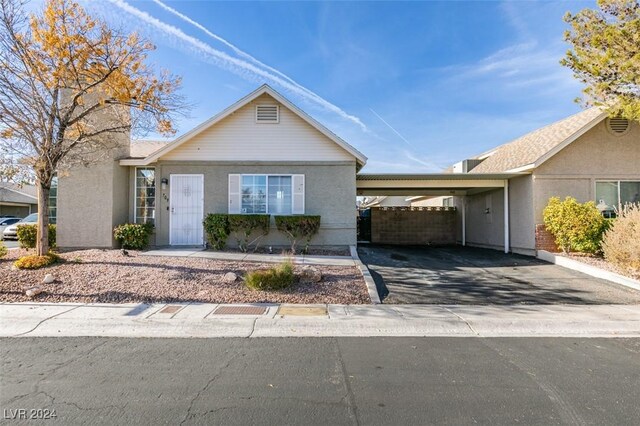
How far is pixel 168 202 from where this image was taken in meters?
12.7

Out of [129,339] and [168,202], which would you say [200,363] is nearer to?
[129,339]

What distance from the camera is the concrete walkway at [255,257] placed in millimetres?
10152

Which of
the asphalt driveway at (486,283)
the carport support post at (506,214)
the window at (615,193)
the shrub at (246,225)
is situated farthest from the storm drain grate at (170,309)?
the window at (615,193)

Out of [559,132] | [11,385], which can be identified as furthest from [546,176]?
[11,385]

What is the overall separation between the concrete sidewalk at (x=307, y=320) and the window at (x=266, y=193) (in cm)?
628

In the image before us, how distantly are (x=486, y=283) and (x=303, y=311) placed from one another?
5125mm

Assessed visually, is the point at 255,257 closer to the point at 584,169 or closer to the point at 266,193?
the point at 266,193

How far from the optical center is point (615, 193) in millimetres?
12672

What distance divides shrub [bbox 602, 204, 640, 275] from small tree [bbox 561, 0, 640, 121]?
3030 mm

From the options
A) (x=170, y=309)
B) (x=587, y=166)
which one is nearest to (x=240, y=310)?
(x=170, y=309)

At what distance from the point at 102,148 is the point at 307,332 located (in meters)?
9.19

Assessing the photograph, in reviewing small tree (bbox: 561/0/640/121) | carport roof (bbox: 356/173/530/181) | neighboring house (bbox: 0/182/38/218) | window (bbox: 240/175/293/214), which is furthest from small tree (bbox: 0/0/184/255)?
neighboring house (bbox: 0/182/38/218)

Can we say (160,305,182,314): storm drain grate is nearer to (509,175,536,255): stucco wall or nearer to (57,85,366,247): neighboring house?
(57,85,366,247): neighboring house

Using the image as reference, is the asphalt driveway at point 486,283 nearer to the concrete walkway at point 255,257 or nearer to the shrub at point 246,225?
the concrete walkway at point 255,257
